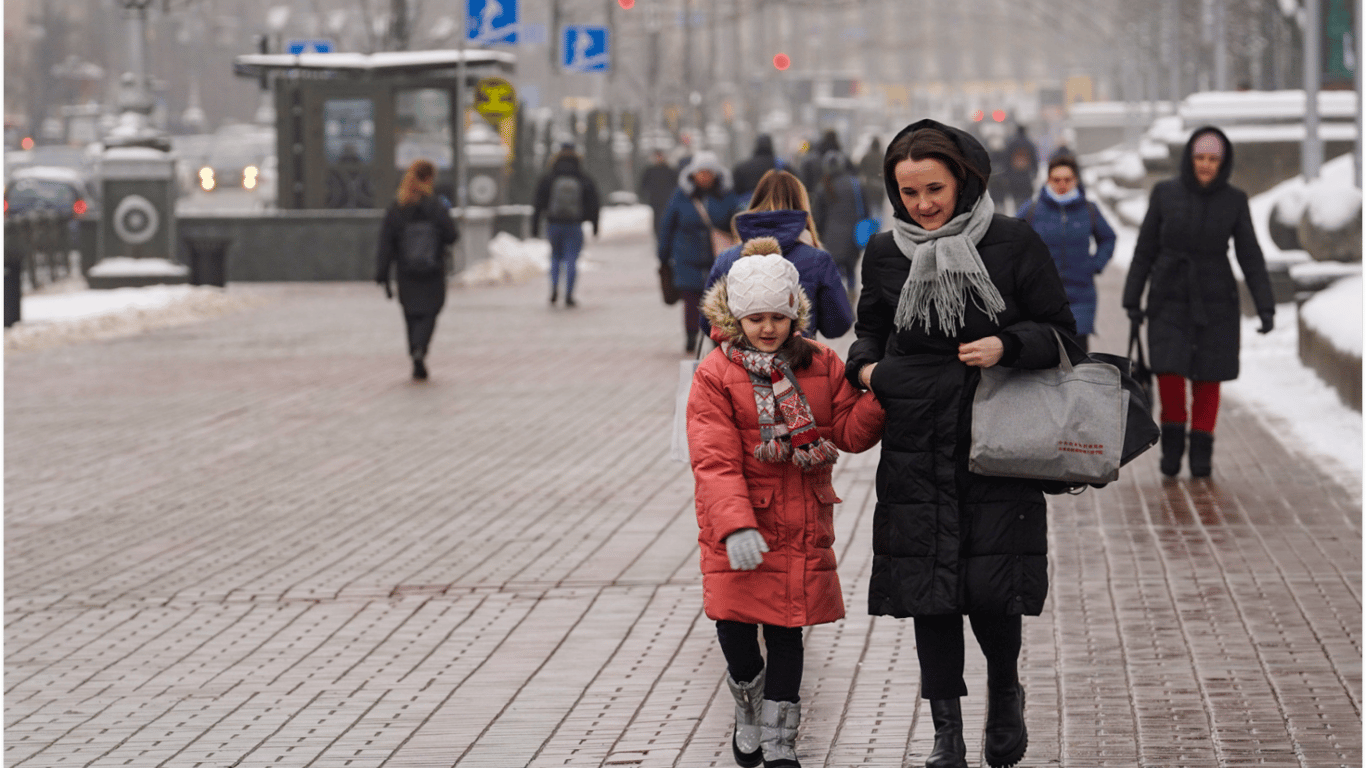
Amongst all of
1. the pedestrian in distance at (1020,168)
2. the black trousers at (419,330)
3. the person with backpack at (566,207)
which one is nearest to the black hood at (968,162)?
the black trousers at (419,330)

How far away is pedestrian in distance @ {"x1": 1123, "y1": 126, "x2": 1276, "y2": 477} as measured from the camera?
9.48 m

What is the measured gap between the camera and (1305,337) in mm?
13523

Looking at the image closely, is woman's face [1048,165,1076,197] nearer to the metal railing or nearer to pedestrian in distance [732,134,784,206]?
pedestrian in distance [732,134,784,206]

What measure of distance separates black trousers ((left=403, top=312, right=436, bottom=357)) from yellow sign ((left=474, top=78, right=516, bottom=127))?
11.9 metres

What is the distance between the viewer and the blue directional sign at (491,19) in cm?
2658

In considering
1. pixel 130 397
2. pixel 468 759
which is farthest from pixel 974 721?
pixel 130 397

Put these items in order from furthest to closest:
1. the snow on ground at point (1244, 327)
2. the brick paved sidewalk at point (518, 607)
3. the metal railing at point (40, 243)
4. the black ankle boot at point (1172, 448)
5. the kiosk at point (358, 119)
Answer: the kiosk at point (358, 119) → the metal railing at point (40, 243) → the snow on ground at point (1244, 327) → the black ankle boot at point (1172, 448) → the brick paved sidewalk at point (518, 607)

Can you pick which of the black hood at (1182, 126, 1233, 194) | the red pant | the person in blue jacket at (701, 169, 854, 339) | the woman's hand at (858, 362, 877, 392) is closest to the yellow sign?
the red pant

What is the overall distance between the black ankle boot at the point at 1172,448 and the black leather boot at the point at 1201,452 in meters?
0.07

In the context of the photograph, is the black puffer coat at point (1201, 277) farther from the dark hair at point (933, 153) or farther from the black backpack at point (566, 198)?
the black backpack at point (566, 198)

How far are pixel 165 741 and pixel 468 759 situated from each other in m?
0.85

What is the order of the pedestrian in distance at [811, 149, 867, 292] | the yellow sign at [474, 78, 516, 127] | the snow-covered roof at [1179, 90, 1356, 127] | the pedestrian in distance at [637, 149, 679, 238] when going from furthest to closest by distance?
the pedestrian in distance at [637, 149, 679, 238], the yellow sign at [474, 78, 516, 127], the snow-covered roof at [1179, 90, 1356, 127], the pedestrian in distance at [811, 149, 867, 292]

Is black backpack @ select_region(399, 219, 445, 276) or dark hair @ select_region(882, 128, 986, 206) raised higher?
dark hair @ select_region(882, 128, 986, 206)

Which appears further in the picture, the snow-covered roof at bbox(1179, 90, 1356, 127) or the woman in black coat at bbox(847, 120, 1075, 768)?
the snow-covered roof at bbox(1179, 90, 1356, 127)
